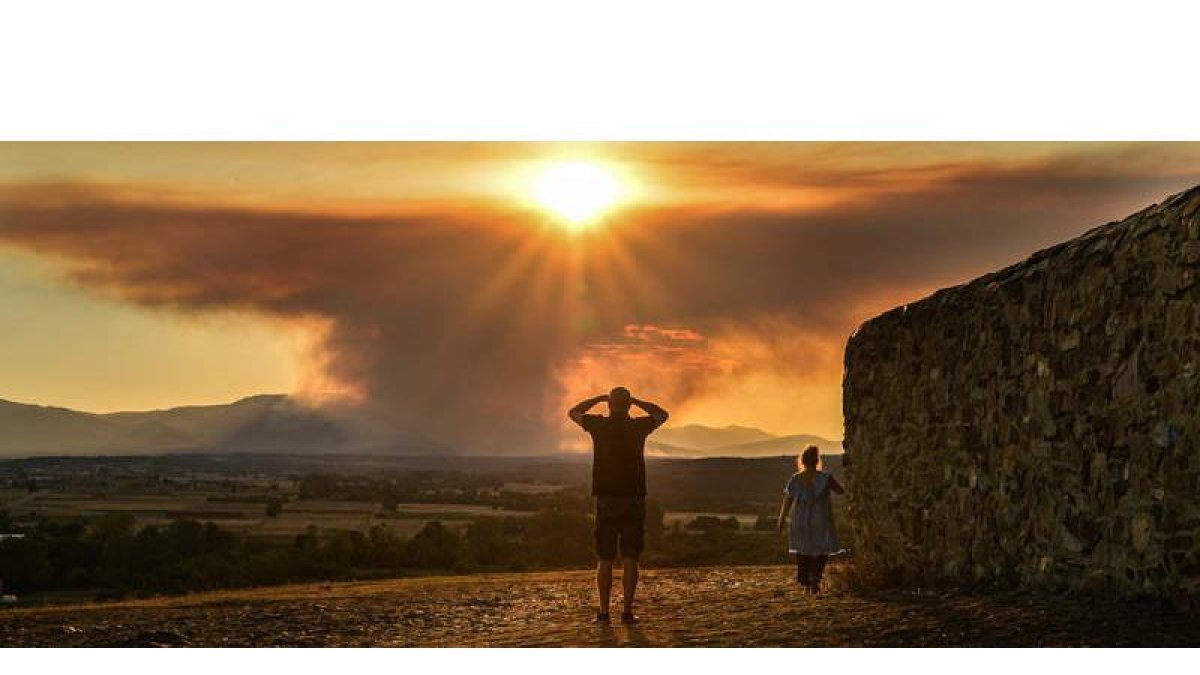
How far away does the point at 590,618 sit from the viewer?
1521 cm

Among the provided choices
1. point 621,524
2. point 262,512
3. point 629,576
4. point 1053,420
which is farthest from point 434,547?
point 1053,420

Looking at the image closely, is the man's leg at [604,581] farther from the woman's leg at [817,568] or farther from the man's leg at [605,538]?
the woman's leg at [817,568]

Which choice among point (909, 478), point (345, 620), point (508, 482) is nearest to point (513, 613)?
point (345, 620)

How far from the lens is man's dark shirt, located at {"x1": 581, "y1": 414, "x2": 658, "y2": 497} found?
44.3 feet

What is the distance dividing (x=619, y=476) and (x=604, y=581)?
1.15m

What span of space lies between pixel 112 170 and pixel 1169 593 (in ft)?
47.0

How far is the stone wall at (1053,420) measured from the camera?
11.7 metres

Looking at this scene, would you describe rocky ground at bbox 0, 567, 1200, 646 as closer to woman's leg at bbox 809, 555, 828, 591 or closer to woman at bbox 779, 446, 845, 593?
woman's leg at bbox 809, 555, 828, 591

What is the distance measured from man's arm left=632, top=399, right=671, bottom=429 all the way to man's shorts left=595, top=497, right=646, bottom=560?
80 cm

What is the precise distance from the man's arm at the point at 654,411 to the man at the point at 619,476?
0.14 m

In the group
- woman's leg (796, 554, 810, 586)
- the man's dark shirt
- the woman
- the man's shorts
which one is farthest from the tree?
the man's dark shirt

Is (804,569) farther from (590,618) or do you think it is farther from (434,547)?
(434,547)

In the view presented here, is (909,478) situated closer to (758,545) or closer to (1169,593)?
(1169,593)

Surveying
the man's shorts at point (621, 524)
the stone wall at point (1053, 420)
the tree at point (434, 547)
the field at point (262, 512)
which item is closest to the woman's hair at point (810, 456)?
the stone wall at point (1053, 420)
